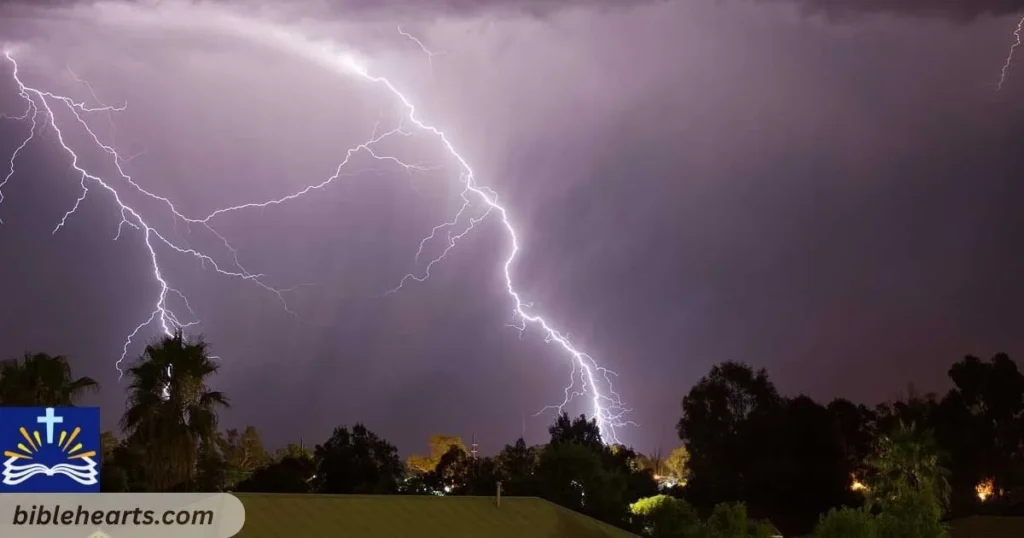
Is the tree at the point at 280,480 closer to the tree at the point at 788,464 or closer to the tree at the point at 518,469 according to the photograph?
the tree at the point at 518,469

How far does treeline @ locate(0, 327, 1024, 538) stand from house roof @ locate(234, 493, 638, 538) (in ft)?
12.6

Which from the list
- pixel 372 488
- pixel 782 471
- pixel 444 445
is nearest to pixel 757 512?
pixel 782 471

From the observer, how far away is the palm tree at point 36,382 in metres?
23.3

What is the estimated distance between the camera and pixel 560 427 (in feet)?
212

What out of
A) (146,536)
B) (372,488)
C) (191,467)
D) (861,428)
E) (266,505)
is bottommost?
(146,536)

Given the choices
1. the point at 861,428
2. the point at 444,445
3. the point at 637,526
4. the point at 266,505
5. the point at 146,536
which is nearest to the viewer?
the point at 146,536

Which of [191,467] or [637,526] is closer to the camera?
[191,467]

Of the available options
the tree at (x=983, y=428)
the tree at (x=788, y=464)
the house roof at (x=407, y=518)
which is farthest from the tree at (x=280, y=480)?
the tree at (x=983, y=428)

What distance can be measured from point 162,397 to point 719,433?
50.2m

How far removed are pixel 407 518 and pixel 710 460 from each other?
43496 mm

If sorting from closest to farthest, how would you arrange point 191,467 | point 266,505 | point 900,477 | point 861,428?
point 266,505 < point 191,467 < point 900,477 < point 861,428

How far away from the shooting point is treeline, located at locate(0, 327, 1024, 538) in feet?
80.2

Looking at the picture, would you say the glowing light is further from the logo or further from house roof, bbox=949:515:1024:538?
the logo

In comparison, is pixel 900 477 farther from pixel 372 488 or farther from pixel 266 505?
pixel 266 505
